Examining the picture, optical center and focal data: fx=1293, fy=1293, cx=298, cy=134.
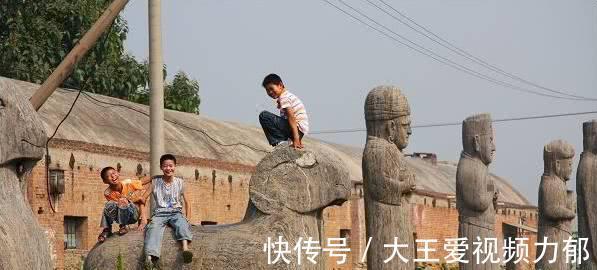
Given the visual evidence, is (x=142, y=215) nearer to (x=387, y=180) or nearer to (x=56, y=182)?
(x=387, y=180)

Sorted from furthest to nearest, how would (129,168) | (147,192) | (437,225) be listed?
(437,225)
(129,168)
(147,192)

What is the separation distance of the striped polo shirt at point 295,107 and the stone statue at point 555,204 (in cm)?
784

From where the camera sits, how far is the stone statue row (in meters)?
13.1

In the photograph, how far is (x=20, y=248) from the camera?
716 centimetres

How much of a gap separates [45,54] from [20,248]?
81.8 feet

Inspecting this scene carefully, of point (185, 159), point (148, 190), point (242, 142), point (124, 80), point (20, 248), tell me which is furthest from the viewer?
point (124, 80)

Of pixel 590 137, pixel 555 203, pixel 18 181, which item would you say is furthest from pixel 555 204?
pixel 18 181

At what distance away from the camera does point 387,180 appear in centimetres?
1296

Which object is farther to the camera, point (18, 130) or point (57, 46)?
point (57, 46)

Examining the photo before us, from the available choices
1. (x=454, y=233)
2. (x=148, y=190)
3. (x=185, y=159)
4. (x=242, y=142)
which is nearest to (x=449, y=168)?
(x=454, y=233)

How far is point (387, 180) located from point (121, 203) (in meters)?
2.99

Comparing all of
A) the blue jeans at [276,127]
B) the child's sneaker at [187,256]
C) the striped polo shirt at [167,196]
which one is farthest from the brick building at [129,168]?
the child's sneaker at [187,256]

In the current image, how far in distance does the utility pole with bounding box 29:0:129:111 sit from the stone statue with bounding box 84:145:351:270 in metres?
1.93

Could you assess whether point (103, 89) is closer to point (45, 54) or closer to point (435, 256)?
point (45, 54)
